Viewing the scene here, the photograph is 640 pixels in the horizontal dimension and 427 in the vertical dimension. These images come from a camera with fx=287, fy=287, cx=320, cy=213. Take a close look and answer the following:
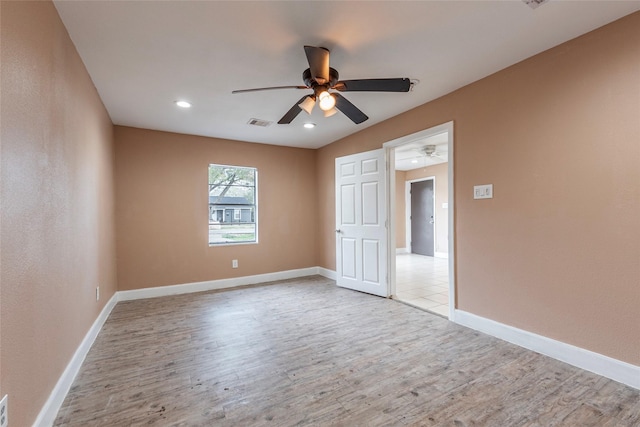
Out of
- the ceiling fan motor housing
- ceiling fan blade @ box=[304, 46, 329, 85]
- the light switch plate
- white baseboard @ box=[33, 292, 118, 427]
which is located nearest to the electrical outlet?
white baseboard @ box=[33, 292, 118, 427]

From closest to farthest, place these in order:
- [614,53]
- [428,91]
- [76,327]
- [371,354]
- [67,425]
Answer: [67,425]
[614,53]
[76,327]
[371,354]
[428,91]

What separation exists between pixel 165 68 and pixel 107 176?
1.80 m

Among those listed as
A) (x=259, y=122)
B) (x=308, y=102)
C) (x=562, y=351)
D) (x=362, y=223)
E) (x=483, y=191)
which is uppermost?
(x=259, y=122)

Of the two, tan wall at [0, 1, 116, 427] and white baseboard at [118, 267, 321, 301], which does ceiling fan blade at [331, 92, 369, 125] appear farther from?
white baseboard at [118, 267, 321, 301]

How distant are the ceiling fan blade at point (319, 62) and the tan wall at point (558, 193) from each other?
166cm

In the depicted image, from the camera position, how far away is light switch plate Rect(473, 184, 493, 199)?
109 inches

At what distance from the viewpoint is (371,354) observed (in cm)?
243

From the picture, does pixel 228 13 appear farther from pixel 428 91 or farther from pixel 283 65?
pixel 428 91

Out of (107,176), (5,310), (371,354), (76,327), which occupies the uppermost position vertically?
(107,176)

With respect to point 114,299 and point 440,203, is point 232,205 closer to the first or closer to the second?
point 114,299

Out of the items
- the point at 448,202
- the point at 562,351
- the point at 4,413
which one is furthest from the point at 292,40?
the point at 562,351

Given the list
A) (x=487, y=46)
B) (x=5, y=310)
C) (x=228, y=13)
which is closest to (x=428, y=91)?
(x=487, y=46)

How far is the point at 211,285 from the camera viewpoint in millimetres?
4609

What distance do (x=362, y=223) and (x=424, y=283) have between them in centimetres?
164
